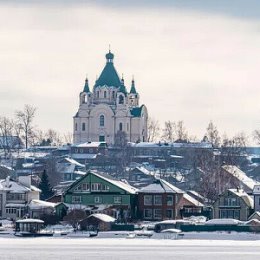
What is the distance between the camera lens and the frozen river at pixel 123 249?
83.1 metres

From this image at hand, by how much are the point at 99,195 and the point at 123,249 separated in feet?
99.6

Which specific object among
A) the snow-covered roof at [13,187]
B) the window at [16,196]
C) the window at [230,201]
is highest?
the snow-covered roof at [13,187]

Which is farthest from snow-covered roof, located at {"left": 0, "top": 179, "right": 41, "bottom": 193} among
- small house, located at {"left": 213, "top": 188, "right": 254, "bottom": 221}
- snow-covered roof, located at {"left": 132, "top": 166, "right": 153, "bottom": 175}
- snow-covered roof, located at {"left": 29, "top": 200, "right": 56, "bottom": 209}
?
snow-covered roof, located at {"left": 132, "top": 166, "right": 153, "bottom": 175}

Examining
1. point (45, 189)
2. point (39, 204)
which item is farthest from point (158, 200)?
point (45, 189)

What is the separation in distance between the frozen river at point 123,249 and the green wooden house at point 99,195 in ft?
58.5

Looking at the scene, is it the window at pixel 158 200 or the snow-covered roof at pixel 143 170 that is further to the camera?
the snow-covered roof at pixel 143 170

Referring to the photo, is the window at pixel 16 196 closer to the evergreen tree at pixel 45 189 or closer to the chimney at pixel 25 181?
the chimney at pixel 25 181

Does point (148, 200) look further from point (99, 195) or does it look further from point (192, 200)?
point (192, 200)

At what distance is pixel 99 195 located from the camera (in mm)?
119125

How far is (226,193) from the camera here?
11700cm

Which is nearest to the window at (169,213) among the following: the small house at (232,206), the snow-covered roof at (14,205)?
the small house at (232,206)

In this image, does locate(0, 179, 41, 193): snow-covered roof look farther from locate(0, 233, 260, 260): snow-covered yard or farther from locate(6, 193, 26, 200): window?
locate(0, 233, 260, 260): snow-covered yard

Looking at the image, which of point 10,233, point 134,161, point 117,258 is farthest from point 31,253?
point 134,161

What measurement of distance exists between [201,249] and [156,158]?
10630cm
